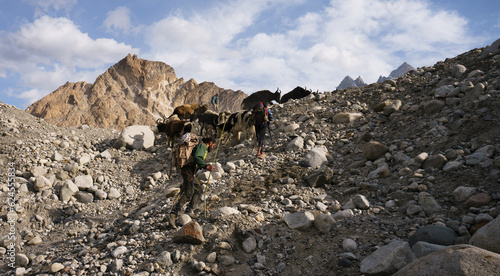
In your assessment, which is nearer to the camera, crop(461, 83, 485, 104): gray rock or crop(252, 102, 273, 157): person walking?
crop(461, 83, 485, 104): gray rock

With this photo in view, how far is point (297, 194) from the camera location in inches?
237

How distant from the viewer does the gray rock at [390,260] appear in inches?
131

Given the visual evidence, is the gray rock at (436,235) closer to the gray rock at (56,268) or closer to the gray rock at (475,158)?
the gray rock at (475,158)

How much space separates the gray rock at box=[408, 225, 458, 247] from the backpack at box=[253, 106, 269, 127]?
5420 mm

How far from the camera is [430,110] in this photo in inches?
348

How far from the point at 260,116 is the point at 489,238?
6.37 metres

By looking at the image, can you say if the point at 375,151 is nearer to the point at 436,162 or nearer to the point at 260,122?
the point at 436,162

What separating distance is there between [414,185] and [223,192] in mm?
3974

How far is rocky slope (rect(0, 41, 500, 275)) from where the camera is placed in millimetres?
4156

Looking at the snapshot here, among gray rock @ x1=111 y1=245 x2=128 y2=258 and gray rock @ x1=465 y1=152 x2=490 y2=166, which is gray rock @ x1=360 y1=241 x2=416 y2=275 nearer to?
gray rock @ x1=465 y1=152 x2=490 y2=166

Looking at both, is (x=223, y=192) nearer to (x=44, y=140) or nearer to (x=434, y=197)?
(x=434, y=197)

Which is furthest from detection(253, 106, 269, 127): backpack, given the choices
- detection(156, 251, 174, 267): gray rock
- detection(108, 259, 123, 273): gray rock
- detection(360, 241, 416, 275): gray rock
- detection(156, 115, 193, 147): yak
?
detection(360, 241, 416, 275): gray rock

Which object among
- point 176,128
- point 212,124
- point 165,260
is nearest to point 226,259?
point 165,260

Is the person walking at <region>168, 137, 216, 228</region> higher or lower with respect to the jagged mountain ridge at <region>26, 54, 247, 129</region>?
lower
